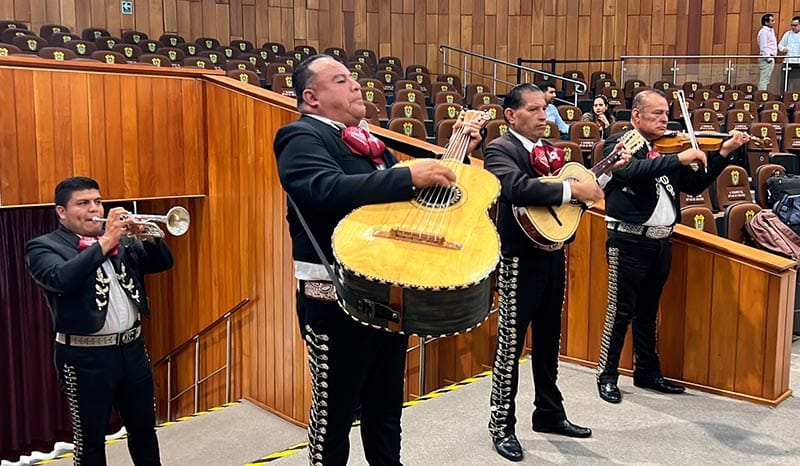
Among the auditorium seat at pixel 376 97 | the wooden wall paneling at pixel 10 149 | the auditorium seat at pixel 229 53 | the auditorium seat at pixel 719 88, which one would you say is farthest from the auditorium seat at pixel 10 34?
the auditorium seat at pixel 719 88

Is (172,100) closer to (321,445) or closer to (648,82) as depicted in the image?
(321,445)

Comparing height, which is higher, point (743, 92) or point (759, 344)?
point (743, 92)

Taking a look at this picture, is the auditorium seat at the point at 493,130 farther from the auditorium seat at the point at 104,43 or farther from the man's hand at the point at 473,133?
the auditorium seat at the point at 104,43

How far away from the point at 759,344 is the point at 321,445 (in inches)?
82.6

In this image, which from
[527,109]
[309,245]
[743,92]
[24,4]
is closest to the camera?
[309,245]

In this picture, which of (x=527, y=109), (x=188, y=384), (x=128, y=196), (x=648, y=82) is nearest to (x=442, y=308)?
(x=527, y=109)

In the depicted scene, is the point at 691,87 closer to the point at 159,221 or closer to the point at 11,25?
the point at 11,25

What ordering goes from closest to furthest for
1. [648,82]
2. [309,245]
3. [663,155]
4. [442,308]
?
1. [442,308]
2. [309,245]
3. [663,155]
4. [648,82]

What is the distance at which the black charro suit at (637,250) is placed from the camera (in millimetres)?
2893

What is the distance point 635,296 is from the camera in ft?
9.86

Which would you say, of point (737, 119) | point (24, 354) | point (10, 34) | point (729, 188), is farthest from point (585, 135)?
point (10, 34)

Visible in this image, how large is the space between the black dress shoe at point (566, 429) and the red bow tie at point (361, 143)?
54.7 inches

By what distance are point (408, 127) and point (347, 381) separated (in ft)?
13.1

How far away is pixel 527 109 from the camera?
243 cm
